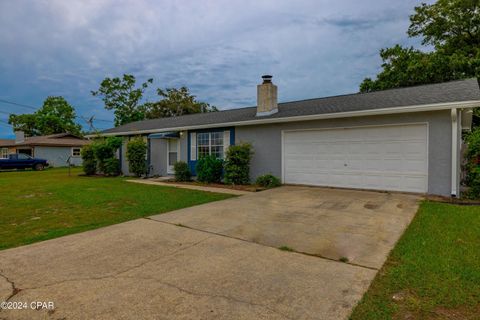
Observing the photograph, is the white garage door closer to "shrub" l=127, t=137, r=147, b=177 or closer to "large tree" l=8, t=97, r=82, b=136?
"shrub" l=127, t=137, r=147, b=177

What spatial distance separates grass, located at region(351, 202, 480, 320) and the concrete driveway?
0.19 m

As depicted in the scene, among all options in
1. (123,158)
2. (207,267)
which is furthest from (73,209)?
(123,158)

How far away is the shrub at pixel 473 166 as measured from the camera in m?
7.30

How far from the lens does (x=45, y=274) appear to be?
3164 mm

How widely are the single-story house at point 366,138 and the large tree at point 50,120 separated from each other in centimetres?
4021

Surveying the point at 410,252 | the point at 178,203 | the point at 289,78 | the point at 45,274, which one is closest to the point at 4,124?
the point at 289,78

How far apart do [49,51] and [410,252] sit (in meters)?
24.7

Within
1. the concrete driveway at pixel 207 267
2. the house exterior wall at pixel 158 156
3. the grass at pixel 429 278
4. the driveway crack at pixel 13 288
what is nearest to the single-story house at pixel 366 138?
the house exterior wall at pixel 158 156

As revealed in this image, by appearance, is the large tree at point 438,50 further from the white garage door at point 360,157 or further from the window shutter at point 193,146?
the window shutter at point 193,146

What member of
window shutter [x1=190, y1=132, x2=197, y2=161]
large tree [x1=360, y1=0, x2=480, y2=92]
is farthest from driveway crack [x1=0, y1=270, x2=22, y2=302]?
large tree [x1=360, y1=0, x2=480, y2=92]

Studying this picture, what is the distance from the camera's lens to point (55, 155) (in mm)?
28672

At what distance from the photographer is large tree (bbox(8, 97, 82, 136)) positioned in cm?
4297

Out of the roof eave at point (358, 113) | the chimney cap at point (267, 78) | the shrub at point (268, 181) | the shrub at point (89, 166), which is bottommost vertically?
the shrub at point (268, 181)

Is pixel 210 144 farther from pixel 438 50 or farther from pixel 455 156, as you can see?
pixel 438 50
